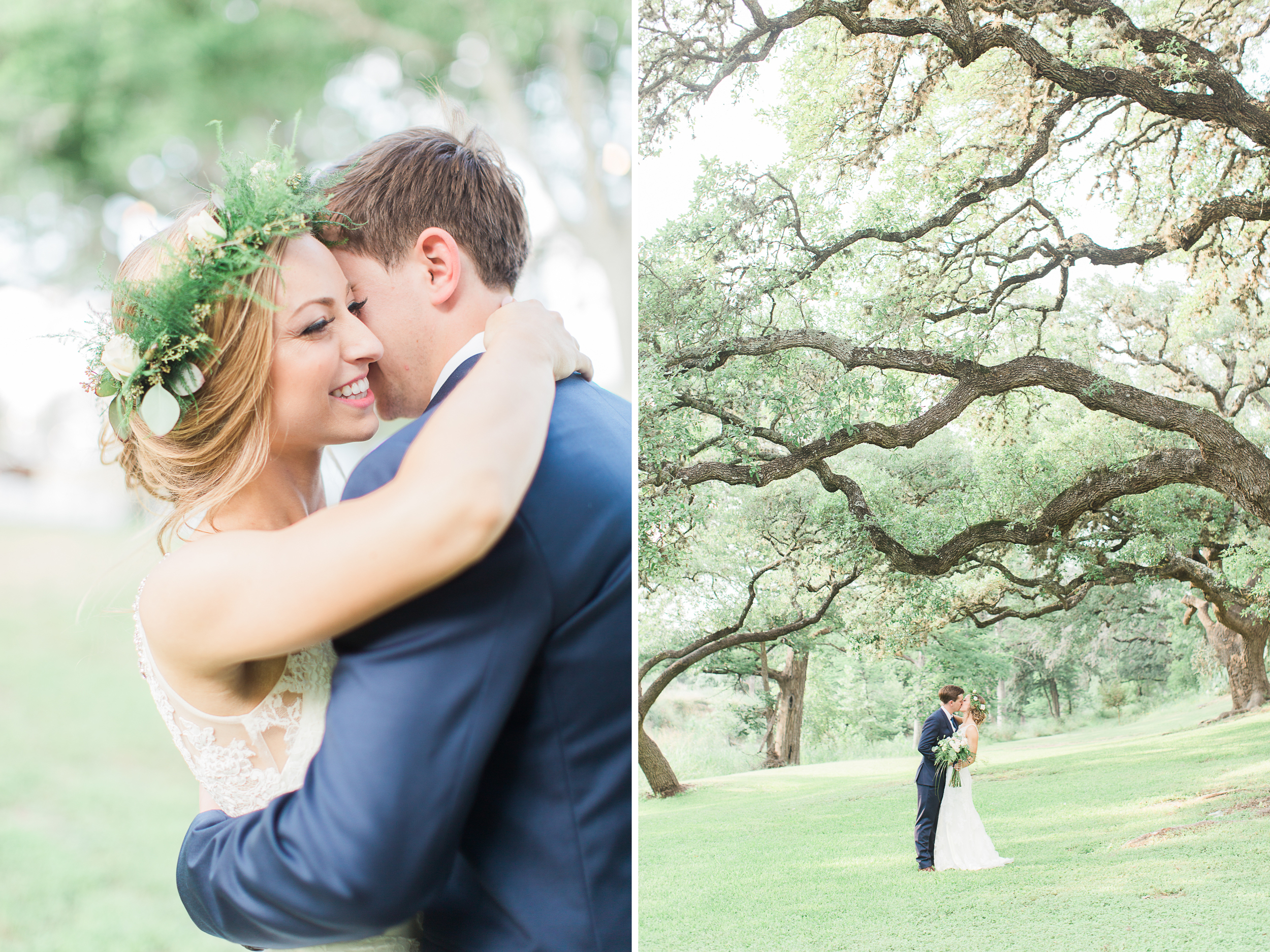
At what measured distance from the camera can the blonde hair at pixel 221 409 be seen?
1.17 metres

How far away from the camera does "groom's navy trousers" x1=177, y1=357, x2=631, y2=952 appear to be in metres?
0.98

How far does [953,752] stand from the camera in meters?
1.56

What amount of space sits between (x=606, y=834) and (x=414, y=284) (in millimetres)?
822

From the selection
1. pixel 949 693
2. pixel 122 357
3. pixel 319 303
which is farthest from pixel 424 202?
pixel 949 693

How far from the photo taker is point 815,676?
162 centimetres

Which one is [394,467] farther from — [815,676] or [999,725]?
[999,725]

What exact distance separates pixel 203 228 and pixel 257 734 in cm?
69

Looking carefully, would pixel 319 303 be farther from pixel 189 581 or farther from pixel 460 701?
pixel 460 701

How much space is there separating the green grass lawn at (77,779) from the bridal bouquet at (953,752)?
2.86m

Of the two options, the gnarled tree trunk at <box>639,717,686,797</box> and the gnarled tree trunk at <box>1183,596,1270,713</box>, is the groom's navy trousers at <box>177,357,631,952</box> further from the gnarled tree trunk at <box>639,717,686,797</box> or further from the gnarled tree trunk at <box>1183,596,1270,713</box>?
the gnarled tree trunk at <box>1183,596,1270,713</box>

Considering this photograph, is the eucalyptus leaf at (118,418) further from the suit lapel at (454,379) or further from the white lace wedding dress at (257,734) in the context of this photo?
the suit lapel at (454,379)

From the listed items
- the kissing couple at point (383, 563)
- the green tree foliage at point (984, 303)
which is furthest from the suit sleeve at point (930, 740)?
the kissing couple at point (383, 563)

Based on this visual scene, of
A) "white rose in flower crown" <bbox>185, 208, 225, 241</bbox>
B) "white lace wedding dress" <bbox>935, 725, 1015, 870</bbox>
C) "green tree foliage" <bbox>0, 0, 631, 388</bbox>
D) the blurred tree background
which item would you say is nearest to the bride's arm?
"white rose in flower crown" <bbox>185, 208, 225, 241</bbox>

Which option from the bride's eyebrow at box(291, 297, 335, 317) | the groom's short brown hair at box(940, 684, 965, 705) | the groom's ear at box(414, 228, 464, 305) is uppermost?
the groom's ear at box(414, 228, 464, 305)
